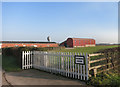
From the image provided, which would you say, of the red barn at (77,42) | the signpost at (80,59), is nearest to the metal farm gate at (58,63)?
the signpost at (80,59)

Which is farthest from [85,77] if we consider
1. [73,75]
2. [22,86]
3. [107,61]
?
[22,86]

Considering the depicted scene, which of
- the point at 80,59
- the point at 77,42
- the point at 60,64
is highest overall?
the point at 77,42

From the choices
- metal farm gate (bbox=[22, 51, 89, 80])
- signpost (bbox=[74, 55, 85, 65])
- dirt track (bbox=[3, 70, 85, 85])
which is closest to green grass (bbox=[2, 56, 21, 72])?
metal farm gate (bbox=[22, 51, 89, 80])

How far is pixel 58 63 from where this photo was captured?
7016 millimetres

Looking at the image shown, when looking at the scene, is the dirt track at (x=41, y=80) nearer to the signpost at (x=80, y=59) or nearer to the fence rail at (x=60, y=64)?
the fence rail at (x=60, y=64)

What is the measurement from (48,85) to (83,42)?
54.8 metres

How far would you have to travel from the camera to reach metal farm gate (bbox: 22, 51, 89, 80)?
5.33m

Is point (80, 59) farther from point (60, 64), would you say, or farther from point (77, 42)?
point (77, 42)

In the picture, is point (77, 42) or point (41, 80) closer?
point (41, 80)

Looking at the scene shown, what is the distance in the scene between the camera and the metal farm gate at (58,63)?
17.5 feet

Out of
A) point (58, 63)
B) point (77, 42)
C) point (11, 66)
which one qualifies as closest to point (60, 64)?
point (58, 63)

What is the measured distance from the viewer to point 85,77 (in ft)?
17.0

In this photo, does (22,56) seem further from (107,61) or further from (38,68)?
(107,61)

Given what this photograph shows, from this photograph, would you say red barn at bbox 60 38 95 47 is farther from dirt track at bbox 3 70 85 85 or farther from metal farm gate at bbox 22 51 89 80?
dirt track at bbox 3 70 85 85
